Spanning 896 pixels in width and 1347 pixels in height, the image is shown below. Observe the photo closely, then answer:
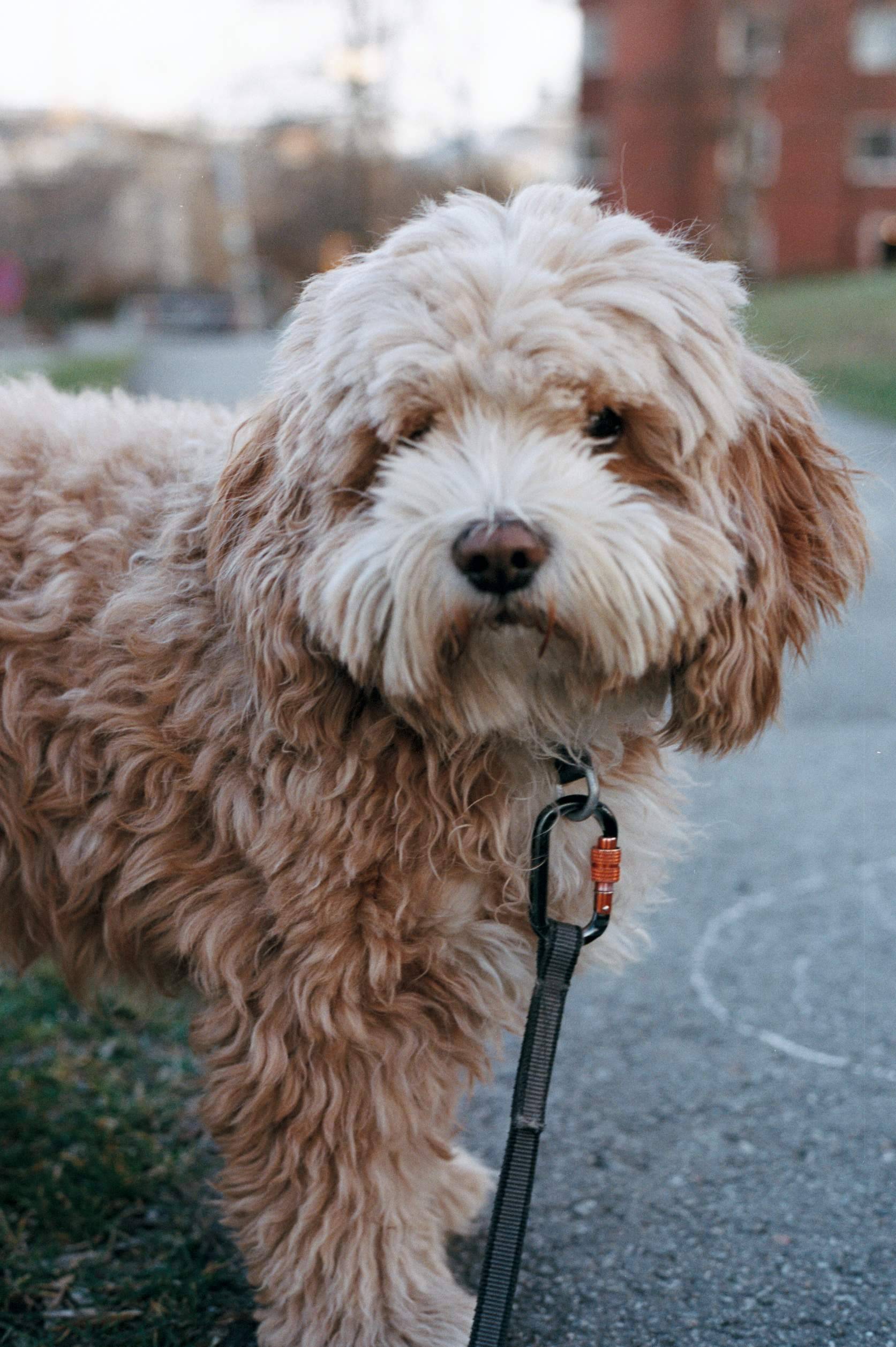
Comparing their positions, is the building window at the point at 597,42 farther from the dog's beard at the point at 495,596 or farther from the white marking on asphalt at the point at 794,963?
the dog's beard at the point at 495,596

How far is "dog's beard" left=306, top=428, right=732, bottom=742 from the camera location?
69.9 inches

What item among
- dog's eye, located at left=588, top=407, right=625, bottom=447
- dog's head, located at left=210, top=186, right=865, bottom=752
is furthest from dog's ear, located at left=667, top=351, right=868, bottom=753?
dog's eye, located at left=588, top=407, right=625, bottom=447

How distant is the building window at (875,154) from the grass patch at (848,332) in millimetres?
15136

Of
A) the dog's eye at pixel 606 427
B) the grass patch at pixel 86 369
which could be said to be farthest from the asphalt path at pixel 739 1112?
the grass patch at pixel 86 369

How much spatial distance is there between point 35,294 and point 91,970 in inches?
2274

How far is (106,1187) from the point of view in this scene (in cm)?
276

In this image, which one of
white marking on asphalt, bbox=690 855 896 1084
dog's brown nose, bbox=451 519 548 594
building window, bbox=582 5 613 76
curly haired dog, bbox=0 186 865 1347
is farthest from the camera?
building window, bbox=582 5 613 76

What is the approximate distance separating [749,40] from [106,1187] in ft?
112

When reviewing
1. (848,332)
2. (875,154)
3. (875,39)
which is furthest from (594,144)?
(848,332)

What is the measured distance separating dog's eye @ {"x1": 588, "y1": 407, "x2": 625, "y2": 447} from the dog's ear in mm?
186

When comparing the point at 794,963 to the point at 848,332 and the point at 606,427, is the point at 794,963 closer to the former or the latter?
the point at 606,427

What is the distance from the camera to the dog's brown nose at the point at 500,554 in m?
1.73

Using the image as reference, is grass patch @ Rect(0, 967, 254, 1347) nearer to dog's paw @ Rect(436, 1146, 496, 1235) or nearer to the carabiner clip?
dog's paw @ Rect(436, 1146, 496, 1235)

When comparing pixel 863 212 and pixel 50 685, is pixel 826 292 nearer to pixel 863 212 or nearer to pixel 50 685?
pixel 863 212
